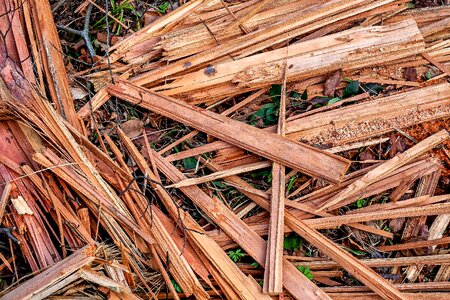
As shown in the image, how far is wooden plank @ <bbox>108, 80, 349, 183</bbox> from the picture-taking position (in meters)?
3.11

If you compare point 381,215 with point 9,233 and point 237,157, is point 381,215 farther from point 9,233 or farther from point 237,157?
point 9,233

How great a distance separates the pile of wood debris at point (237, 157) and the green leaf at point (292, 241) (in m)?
0.01

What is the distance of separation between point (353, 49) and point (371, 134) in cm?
55

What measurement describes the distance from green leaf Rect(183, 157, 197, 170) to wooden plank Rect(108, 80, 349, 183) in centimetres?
20

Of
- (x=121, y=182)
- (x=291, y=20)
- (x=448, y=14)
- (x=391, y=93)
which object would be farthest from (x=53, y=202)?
(x=448, y=14)

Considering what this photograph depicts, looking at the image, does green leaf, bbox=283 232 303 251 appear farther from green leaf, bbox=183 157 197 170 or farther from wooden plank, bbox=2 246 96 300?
wooden plank, bbox=2 246 96 300

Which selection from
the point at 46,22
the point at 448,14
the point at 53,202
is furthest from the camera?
the point at 448,14

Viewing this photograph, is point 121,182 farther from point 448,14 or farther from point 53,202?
point 448,14

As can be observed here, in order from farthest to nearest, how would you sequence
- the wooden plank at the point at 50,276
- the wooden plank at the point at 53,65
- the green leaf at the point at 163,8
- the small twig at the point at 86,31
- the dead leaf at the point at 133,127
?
the green leaf at the point at 163,8
the small twig at the point at 86,31
the dead leaf at the point at 133,127
the wooden plank at the point at 53,65
the wooden plank at the point at 50,276

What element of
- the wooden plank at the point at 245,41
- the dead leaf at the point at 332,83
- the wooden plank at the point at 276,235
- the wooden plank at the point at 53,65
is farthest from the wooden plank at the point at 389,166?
the wooden plank at the point at 53,65

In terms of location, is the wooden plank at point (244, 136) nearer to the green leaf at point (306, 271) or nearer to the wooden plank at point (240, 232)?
the wooden plank at point (240, 232)

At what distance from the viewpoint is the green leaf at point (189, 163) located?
3.26m

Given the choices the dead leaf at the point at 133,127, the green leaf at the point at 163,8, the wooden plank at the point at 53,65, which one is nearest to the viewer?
the wooden plank at the point at 53,65

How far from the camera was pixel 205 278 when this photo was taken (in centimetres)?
303
